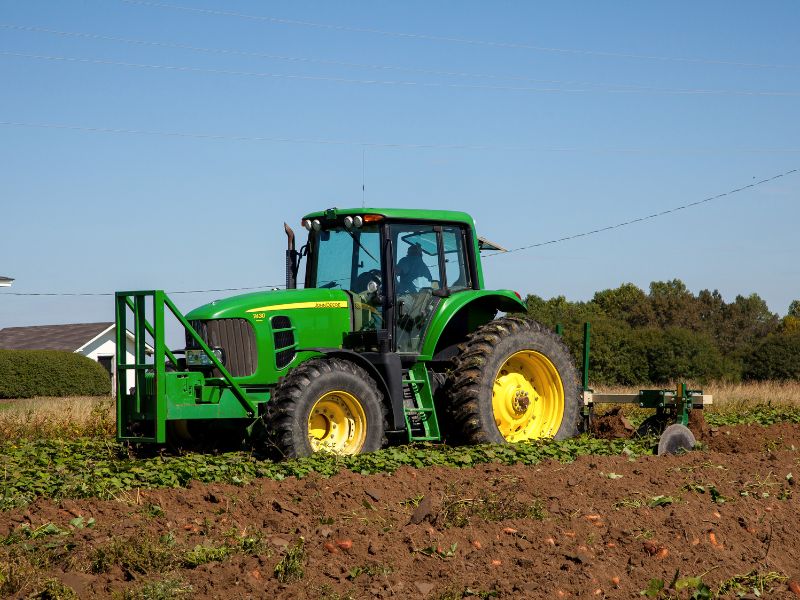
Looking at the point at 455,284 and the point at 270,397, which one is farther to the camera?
the point at 455,284

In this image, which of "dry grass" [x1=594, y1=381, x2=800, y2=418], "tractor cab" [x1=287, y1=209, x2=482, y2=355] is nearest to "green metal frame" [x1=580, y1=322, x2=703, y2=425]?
"tractor cab" [x1=287, y1=209, x2=482, y2=355]

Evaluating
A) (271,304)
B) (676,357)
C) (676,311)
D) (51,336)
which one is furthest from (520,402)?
(676,311)

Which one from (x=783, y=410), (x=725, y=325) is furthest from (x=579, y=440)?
(x=725, y=325)

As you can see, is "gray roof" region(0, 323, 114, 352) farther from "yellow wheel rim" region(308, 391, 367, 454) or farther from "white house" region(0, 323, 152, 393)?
"yellow wheel rim" region(308, 391, 367, 454)

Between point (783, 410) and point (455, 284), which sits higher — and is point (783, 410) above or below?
below

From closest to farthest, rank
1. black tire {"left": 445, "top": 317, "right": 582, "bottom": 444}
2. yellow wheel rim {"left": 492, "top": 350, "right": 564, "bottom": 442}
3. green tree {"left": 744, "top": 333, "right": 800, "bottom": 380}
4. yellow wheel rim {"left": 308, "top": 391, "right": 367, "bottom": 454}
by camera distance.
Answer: yellow wheel rim {"left": 308, "top": 391, "right": 367, "bottom": 454}, black tire {"left": 445, "top": 317, "right": 582, "bottom": 444}, yellow wheel rim {"left": 492, "top": 350, "right": 564, "bottom": 442}, green tree {"left": 744, "top": 333, "right": 800, "bottom": 380}

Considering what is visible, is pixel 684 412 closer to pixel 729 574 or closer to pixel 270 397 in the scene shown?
pixel 270 397

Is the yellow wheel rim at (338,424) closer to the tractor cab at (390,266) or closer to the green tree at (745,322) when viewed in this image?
the tractor cab at (390,266)

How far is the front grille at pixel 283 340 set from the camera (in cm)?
1026

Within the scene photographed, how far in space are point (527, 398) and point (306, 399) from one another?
3.17 metres

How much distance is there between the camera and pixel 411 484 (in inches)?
326

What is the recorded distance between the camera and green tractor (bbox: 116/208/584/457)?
951 cm

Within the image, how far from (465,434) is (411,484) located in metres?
2.62

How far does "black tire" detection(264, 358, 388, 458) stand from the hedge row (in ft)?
82.5
